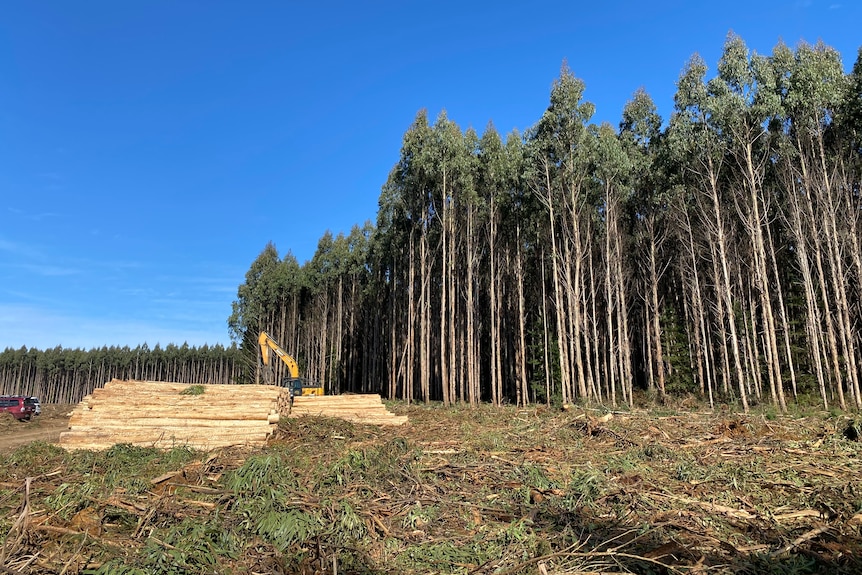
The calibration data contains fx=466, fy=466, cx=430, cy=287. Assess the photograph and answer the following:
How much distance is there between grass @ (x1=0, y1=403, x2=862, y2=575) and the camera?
15.3ft

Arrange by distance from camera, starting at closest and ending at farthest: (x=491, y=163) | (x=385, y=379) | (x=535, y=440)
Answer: (x=535, y=440), (x=491, y=163), (x=385, y=379)

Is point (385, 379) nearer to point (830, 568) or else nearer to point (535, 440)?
point (535, 440)

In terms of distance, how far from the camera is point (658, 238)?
24.7 meters

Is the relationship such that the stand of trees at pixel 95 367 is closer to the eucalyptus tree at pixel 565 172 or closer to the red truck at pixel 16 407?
the red truck at pixel 16 407

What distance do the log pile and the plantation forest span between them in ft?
29.5

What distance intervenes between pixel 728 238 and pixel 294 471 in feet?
66.5

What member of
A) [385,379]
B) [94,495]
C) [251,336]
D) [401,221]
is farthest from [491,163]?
[251,336]

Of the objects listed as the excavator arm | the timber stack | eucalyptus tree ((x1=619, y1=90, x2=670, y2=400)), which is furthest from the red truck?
eucalyptus tree ((x1=619, y1=90, x2=670, y2=400))

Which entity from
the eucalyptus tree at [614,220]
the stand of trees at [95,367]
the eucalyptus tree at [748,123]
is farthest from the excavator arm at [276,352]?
the stand of trees at [95,367]

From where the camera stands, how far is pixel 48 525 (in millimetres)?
5406

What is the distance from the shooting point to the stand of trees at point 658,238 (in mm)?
17672

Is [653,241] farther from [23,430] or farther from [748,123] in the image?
[23,430]

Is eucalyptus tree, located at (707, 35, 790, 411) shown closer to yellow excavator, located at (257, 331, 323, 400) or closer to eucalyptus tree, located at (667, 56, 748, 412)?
eucalyptus tree, located at (667, 56, 748, 412)

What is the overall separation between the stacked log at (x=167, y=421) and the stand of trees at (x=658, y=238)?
43.0 feet
